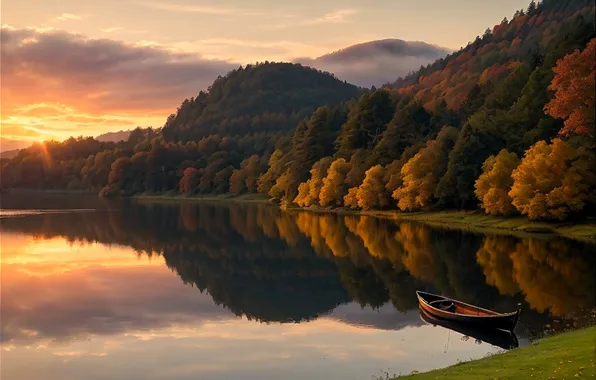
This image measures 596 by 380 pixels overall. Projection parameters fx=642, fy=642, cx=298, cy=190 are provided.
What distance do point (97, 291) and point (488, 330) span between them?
105ft

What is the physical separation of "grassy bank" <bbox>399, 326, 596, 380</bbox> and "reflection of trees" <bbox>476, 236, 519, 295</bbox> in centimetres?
2105

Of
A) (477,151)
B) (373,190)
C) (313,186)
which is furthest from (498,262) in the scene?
(313,186)

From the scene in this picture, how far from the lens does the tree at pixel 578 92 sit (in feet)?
231

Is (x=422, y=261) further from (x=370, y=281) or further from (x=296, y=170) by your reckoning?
(x=296, y=170)

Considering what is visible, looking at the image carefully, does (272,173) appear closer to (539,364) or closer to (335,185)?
(335,185)

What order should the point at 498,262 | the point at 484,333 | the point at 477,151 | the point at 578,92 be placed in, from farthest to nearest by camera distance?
the point at 477,151 < the point at 578,92 < the point at 498,262 < the point at 484,333

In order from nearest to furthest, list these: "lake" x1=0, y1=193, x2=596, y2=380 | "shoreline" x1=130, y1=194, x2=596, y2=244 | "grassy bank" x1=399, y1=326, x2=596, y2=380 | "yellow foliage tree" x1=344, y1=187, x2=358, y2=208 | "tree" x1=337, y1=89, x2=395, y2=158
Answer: "grassy bank" x1=399, y1=326, x2=596, y2=380, "lake" x1=0, y1=193, x2=596, y2=380, "shoreline" x1=130, y1=194, x2=596, y2=244, "yellow foliage tree" x1=344, y1=187, x2=358, y2=208, "tree" x1=337, y1=89, x2=395, y2=158

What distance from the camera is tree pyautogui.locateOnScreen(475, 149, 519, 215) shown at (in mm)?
89688

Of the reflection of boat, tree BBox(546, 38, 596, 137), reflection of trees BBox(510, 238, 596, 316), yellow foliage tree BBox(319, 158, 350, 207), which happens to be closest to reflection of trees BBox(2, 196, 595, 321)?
reflection of trees BBox(510, 238, 596, 316)

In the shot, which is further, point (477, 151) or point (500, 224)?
point (477, 151)

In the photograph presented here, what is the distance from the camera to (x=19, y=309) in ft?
149

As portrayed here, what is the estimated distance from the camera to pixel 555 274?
53656 millimetres

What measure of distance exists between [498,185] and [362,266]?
3539cm

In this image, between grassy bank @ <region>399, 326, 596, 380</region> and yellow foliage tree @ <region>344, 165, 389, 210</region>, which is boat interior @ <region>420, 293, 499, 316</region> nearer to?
grassy bank @ <region>399, 326, 596, 380</region>
